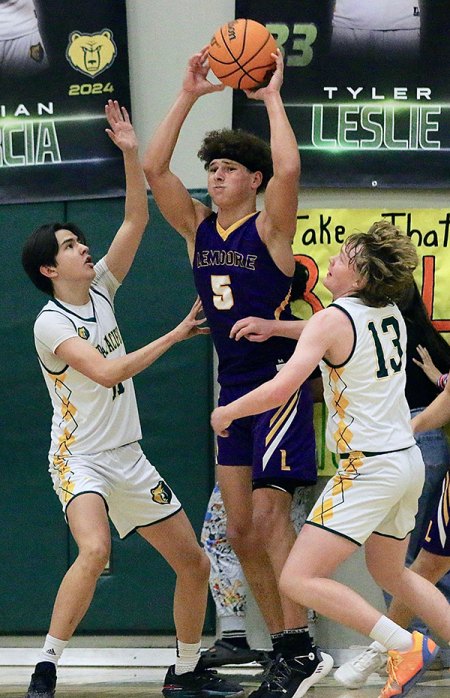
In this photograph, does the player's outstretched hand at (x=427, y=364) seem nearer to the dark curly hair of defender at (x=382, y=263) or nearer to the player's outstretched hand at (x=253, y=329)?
the player's outstretched hand at (x=253, y=329)

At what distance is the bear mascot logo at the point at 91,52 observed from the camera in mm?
6363

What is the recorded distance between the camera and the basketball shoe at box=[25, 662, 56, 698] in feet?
15.8

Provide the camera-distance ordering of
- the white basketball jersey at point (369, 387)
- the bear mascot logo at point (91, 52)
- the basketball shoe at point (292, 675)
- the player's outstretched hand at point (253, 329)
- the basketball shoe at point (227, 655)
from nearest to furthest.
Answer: the white basketball jersey at point (369, 387) < the basketball shoe at point (292, 675) < the player's outstretched hand at point (253, 329) < the basketball shoe at point (227, 655) < the bear mascot logo at point (91, 52)

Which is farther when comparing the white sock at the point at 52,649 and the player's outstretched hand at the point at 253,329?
the player's outstretched hand at the point at 253,329

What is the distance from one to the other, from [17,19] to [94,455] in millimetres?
2748

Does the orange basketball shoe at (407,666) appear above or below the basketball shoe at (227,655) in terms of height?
above

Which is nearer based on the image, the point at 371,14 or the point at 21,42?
the point at 371,14

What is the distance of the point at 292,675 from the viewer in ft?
16.5

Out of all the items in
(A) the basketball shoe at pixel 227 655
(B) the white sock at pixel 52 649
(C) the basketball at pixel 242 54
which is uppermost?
(C) the basketball at pixel 242 54

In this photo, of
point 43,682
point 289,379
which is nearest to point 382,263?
point 289,379

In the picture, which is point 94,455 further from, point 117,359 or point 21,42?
point 21,42

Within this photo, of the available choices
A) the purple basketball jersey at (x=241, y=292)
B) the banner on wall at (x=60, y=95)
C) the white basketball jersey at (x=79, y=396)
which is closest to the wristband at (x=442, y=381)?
the purple basketball jersey at (x=241, y=292)

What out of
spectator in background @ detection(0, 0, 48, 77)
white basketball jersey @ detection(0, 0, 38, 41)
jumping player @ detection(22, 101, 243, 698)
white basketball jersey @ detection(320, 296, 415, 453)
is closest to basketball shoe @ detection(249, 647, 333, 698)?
jumping player @ detection(22, 101, 243, 698)

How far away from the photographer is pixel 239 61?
5180 millimetres
